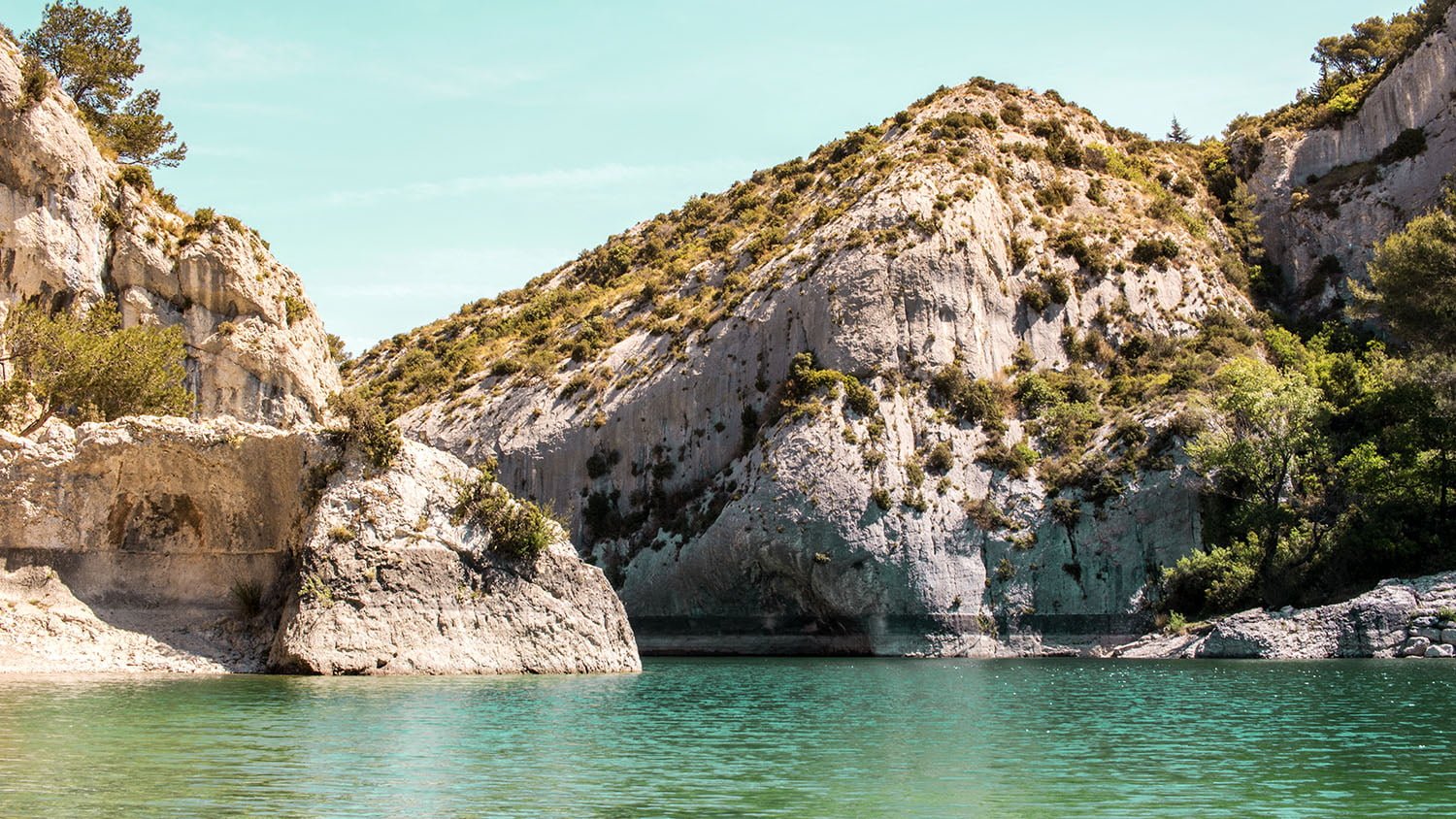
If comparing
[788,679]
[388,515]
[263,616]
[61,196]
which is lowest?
[788,679]

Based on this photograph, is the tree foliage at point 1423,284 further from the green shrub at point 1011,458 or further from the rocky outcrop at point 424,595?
the rocky outcrop at point 424,595

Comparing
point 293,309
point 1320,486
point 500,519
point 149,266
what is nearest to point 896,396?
point 1320,486

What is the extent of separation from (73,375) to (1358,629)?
2001 inches

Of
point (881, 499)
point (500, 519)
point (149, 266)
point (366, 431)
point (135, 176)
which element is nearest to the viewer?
point (366, 431)

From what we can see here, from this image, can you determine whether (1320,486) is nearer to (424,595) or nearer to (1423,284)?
(1423,284)

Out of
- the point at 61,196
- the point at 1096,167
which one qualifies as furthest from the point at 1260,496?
the point at 61,196

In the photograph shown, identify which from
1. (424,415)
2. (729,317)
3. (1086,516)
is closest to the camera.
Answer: (1086,516)

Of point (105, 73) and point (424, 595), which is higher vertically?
point (105, 73)

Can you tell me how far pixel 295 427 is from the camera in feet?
138

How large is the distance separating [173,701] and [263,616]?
12535mm

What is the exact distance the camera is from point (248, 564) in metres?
42.0

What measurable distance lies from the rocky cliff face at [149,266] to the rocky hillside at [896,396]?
2049 cm

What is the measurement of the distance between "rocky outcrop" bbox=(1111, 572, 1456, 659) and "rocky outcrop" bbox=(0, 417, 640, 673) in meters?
27.8

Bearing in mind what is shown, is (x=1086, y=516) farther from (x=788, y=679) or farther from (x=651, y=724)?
(x=651, y=724)
